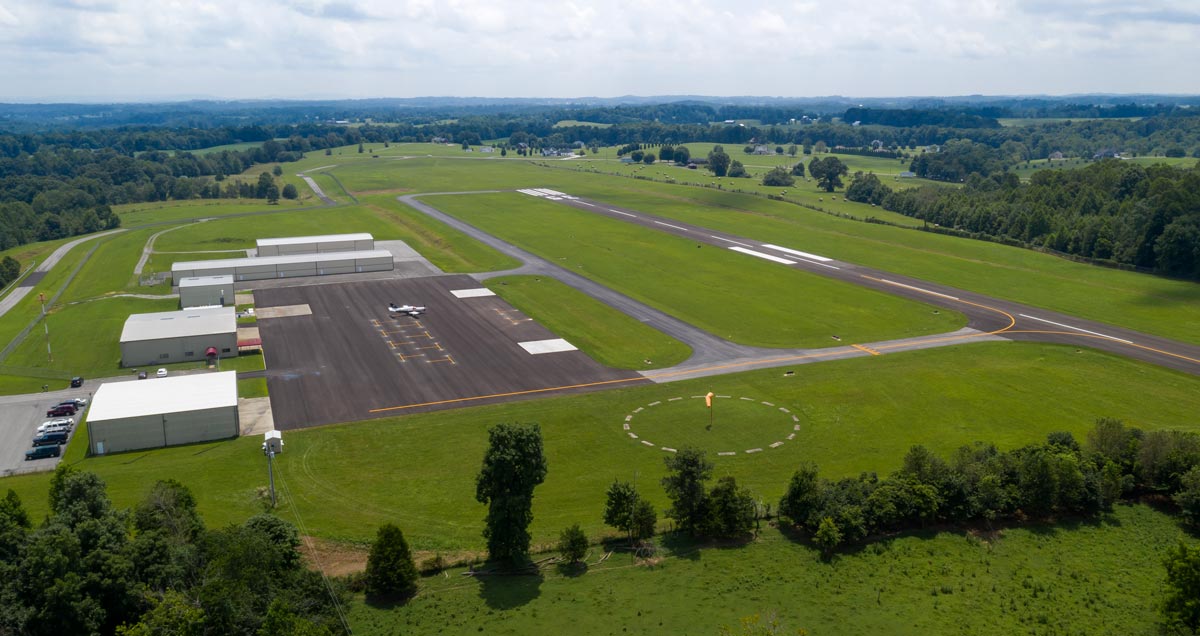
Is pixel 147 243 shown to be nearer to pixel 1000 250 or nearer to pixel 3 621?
pixel 3 621

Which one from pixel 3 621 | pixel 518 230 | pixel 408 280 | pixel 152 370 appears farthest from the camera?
pixel 518 230

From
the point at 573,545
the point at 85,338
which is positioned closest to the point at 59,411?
the point at 85,338

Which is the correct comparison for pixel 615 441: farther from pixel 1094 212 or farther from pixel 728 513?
pixel 1094 212

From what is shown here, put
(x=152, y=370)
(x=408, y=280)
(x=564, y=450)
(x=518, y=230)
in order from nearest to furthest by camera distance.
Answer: (x=564, y=450)
(x=152, y=370)
(x=408, y=280)
(x=518, y=230)

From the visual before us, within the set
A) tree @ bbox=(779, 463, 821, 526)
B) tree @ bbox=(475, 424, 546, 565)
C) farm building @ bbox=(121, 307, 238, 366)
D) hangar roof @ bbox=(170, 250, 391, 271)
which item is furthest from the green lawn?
hangar roof @ bbox=(170, 250, 391, 271)

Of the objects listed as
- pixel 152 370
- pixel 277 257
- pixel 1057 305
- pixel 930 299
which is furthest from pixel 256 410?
pixel 1057 305

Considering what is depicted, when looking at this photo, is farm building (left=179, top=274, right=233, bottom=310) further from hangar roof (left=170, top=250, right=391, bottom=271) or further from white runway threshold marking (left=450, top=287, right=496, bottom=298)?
white runway threshold marking (left=450, top=287, right=496, bottom=298)

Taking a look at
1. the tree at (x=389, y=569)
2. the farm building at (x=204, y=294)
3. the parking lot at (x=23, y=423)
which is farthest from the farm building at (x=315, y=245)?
the tree at (x=389, y=569)
